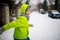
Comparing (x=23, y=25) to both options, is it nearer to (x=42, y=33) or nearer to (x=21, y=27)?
(x=21, y=27)

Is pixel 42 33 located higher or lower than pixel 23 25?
lower

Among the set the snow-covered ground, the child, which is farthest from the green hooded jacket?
the snow-covered ground

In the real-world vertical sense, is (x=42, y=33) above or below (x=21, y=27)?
below

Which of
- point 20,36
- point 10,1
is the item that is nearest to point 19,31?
point 20,36

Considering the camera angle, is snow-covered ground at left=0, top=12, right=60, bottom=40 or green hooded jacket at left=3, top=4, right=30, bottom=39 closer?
green hooded jacket at left=3, top=4, right=30, bottom=39

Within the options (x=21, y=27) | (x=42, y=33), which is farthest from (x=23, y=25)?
(x=42, y=33)

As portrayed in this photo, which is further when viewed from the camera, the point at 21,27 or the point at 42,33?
the point at 42,33

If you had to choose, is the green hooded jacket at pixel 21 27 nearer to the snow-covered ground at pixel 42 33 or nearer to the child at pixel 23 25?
the child at pixel 23 25

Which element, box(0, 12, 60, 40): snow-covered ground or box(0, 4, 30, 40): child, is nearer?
box(0, 4, 30, 40): child

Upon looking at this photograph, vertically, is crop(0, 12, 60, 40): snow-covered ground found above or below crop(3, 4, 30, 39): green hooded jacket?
below

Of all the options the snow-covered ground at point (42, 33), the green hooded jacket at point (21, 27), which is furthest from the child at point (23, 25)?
the snow-covered ground at point (42, 33)

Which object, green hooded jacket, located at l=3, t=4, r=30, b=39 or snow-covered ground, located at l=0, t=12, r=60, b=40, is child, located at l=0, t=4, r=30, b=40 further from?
snow-covered ground, located at l=0, t=12, r=60, b=40

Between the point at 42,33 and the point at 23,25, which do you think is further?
the point at 42,33

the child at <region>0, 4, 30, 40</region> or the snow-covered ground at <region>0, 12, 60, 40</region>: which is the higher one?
Answer: the child at <region>0, 4, 30, 40</region>
